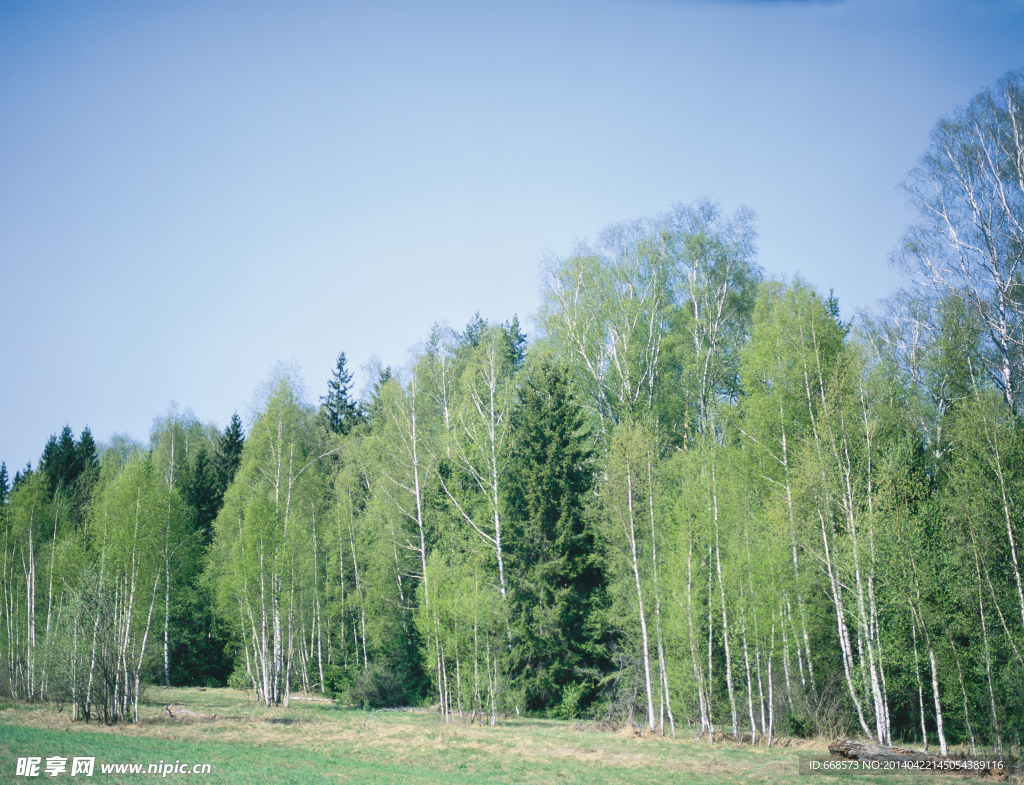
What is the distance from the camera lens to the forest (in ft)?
62.3

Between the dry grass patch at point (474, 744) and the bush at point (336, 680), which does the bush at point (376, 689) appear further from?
the dry grass patch at point (474, 744)

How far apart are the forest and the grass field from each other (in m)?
1.81

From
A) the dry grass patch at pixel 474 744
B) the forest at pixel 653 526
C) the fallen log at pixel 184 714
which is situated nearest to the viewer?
the dry grass patch at pixel 474 744

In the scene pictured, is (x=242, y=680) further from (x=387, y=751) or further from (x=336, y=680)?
(x=387, y=751)

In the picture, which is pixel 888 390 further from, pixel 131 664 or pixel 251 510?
pixel 131 664

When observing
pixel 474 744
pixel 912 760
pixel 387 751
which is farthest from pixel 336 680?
pixel 912 760

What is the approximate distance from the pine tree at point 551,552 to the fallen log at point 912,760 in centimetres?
1168

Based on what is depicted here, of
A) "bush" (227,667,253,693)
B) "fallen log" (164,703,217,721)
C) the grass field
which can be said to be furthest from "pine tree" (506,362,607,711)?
"bush" (227,667,253,693)

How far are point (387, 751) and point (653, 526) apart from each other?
33.9 feet

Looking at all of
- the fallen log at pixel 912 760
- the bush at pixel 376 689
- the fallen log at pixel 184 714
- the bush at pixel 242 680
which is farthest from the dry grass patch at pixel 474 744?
the bush at pixel 242 680

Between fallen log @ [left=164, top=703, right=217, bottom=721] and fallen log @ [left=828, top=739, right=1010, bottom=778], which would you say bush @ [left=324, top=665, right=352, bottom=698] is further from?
fallen log @ [left=828, top=739, right=1010, bottom=778]

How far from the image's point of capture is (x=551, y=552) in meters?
27.3

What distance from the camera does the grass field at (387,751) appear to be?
1433cm

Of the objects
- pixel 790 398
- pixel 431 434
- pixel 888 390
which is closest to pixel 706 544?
pixel 790 398
